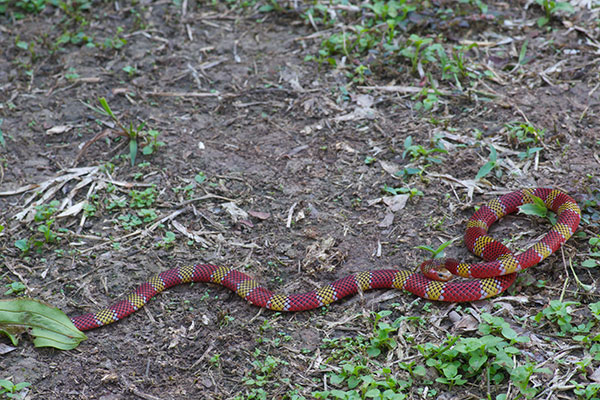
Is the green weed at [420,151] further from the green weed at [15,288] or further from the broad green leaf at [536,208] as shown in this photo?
the green weed at [15,288]

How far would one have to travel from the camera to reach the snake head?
559 centimetres

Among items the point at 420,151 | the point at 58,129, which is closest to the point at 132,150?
the point at 58,129

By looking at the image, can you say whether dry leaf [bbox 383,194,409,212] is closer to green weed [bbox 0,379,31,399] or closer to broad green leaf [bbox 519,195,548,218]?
broad green leaf [bbox 519,195,548,218]

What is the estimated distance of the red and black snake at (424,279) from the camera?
551cm

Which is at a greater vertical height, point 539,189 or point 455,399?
point 539,189

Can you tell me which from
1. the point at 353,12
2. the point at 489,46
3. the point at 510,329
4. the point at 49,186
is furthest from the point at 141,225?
the point at 489,46

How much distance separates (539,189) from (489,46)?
10.5ft

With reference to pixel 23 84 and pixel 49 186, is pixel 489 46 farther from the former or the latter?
pixel 23 84

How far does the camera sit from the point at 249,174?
7.28 m

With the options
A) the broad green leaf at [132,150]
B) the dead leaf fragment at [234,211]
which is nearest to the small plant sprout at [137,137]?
the broad green leaf at [132,150]

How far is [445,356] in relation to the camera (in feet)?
15.8

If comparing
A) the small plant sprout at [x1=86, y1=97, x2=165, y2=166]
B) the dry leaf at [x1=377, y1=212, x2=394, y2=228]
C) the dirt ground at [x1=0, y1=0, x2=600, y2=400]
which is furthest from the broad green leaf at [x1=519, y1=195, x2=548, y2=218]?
the small plant sprout at [x1=86, y1=97, x2=165, y2=166]

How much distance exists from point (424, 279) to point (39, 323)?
12.1 feet

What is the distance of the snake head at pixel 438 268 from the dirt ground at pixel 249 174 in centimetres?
27
